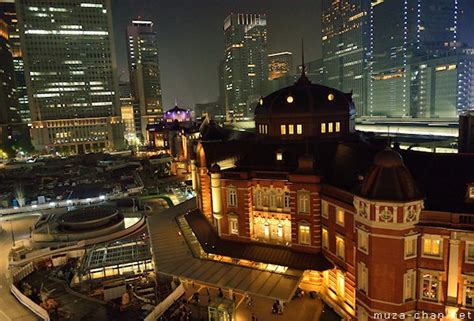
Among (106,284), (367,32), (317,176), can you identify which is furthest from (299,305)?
(367,32)

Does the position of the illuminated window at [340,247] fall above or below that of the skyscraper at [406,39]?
below

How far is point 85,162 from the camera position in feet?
447

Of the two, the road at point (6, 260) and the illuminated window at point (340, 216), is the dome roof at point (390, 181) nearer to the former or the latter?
the illuminated window at point (340, 216)

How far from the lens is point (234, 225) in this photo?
41.8 metres

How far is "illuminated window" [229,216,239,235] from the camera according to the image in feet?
136

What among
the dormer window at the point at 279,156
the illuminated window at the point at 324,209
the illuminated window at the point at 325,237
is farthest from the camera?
the dormer window at the point at 279,156

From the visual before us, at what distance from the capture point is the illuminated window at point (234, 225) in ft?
136

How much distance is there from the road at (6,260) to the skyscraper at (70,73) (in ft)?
400

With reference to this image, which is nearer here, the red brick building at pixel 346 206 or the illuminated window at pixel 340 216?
the red brick building at pixel 346 206

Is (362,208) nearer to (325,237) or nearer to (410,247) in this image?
(410,247)

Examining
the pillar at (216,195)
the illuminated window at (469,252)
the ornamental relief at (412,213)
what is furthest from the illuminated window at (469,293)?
the pillar at (216,195)

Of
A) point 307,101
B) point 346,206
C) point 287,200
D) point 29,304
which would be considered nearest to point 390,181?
point 346,206

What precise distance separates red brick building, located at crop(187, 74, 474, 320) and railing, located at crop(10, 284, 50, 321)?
16810mm

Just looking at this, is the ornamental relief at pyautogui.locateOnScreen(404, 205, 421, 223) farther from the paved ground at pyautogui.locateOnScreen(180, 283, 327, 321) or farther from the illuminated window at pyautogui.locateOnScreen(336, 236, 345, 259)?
the paved ground at pyautogui.locateOnScreen(180, 283, 327, 321)
